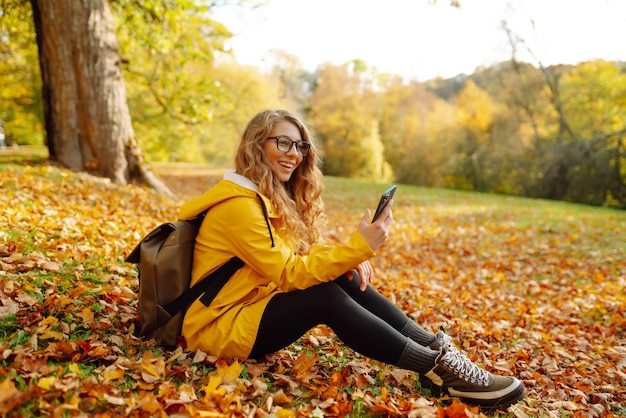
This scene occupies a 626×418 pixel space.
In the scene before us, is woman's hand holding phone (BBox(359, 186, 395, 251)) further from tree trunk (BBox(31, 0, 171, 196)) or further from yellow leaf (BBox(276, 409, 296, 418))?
tree trunk (BBox(31, 0, 171, 196))

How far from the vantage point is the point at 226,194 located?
2457mm

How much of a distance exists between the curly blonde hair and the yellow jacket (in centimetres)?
12

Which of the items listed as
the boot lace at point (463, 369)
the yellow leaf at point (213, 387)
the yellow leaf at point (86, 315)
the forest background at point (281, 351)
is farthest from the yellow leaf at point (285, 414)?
the yellow leaf at point (86, 315)

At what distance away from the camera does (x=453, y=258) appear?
24.9 ft

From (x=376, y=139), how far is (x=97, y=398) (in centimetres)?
3023

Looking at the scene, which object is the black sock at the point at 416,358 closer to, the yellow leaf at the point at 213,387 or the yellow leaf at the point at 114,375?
the yellow leaf at the point at 213,387

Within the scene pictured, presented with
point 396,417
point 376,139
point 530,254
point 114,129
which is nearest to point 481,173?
point 376,139

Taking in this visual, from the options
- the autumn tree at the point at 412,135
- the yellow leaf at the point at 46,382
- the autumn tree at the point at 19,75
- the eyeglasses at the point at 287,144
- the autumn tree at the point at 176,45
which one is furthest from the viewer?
the autumn tree at the point at 412,135

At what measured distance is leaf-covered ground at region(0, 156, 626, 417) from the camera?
6.97ft

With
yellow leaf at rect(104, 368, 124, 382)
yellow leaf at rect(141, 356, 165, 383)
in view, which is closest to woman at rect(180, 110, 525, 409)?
yellow leaf at rect(141, 356, 165, 383)

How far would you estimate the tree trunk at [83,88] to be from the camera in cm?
677

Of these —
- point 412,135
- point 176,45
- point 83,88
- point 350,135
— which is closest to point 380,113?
point 350,135

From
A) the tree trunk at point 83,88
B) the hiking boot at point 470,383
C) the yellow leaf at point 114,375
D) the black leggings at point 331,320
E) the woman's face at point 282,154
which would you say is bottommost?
the hiking boot at point 470,383

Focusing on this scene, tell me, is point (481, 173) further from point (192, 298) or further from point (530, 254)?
point (192, 298)
